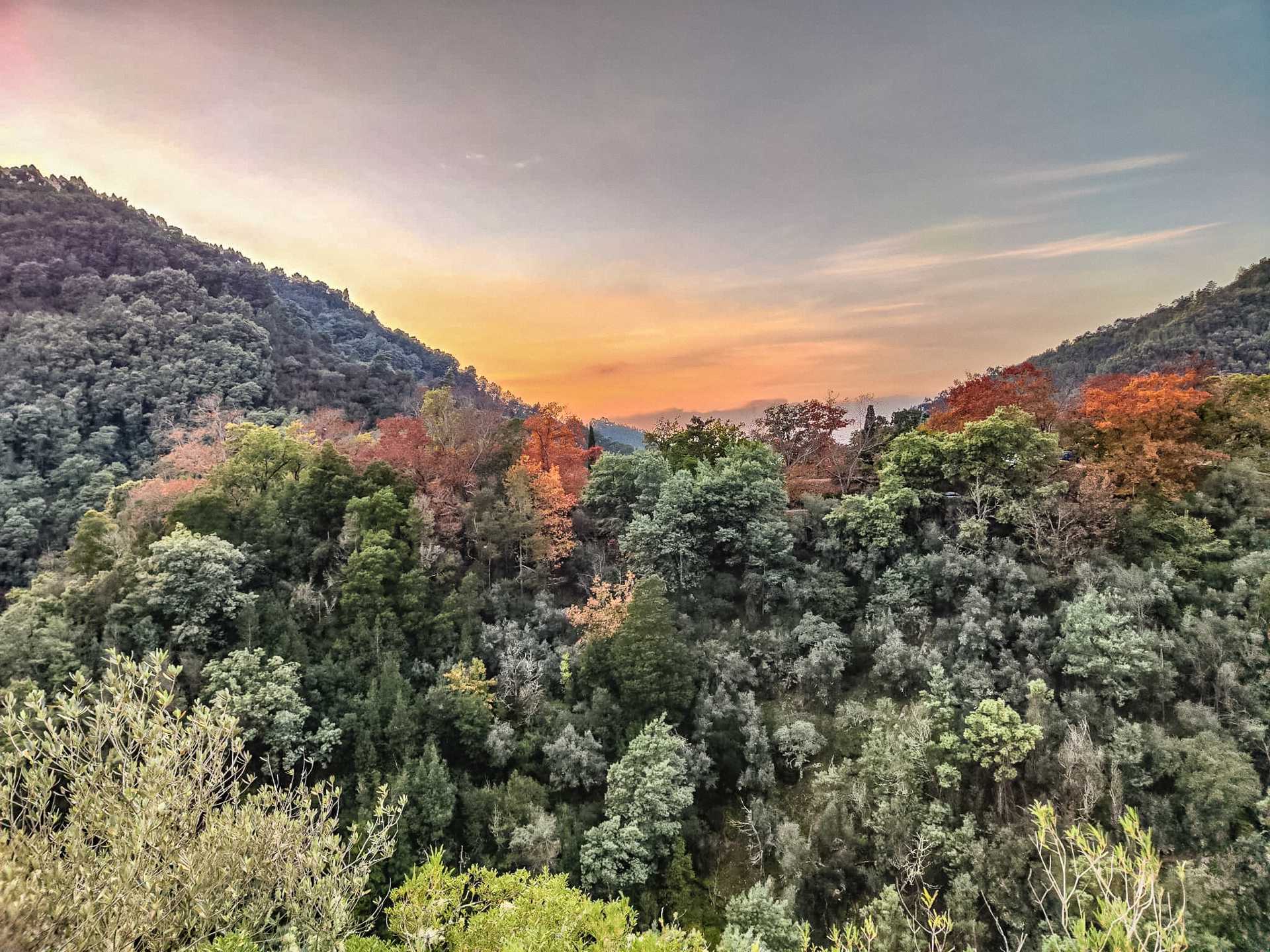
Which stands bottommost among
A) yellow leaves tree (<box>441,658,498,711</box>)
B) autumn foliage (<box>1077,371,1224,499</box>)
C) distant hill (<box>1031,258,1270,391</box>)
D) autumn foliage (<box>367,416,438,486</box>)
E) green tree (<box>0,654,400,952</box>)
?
yellow leaves tree (<box>441,658,498,711</box>)

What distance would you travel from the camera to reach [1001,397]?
23656mm

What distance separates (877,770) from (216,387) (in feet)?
169

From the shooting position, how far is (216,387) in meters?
45.6

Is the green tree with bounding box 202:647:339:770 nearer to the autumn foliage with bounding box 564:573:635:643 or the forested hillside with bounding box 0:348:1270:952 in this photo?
the forested hillside with bounding box 0:348:1270:952

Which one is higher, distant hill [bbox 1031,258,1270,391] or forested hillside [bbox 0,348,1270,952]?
distant hill [bbox 1031,258,1270,391]

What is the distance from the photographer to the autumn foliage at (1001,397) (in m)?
23.3

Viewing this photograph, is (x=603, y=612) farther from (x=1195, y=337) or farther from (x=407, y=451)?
(x=1195, y=337)

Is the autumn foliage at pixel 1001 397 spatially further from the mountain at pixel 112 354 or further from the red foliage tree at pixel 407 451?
the mountain at pixel 112 354

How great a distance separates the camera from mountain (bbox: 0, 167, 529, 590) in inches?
1491

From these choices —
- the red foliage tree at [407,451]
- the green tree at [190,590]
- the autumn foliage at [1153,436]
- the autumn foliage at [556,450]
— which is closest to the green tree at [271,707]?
the green tree at [190,590]

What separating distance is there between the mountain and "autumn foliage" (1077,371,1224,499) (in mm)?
28738

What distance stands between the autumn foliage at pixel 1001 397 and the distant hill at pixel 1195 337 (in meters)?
11.9

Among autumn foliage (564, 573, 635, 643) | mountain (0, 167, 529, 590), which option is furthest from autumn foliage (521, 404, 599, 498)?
autumn foliage (564, 573, 635, 643)

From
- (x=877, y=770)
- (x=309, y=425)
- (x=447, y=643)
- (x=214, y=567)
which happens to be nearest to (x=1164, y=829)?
(x=877, y=770)
